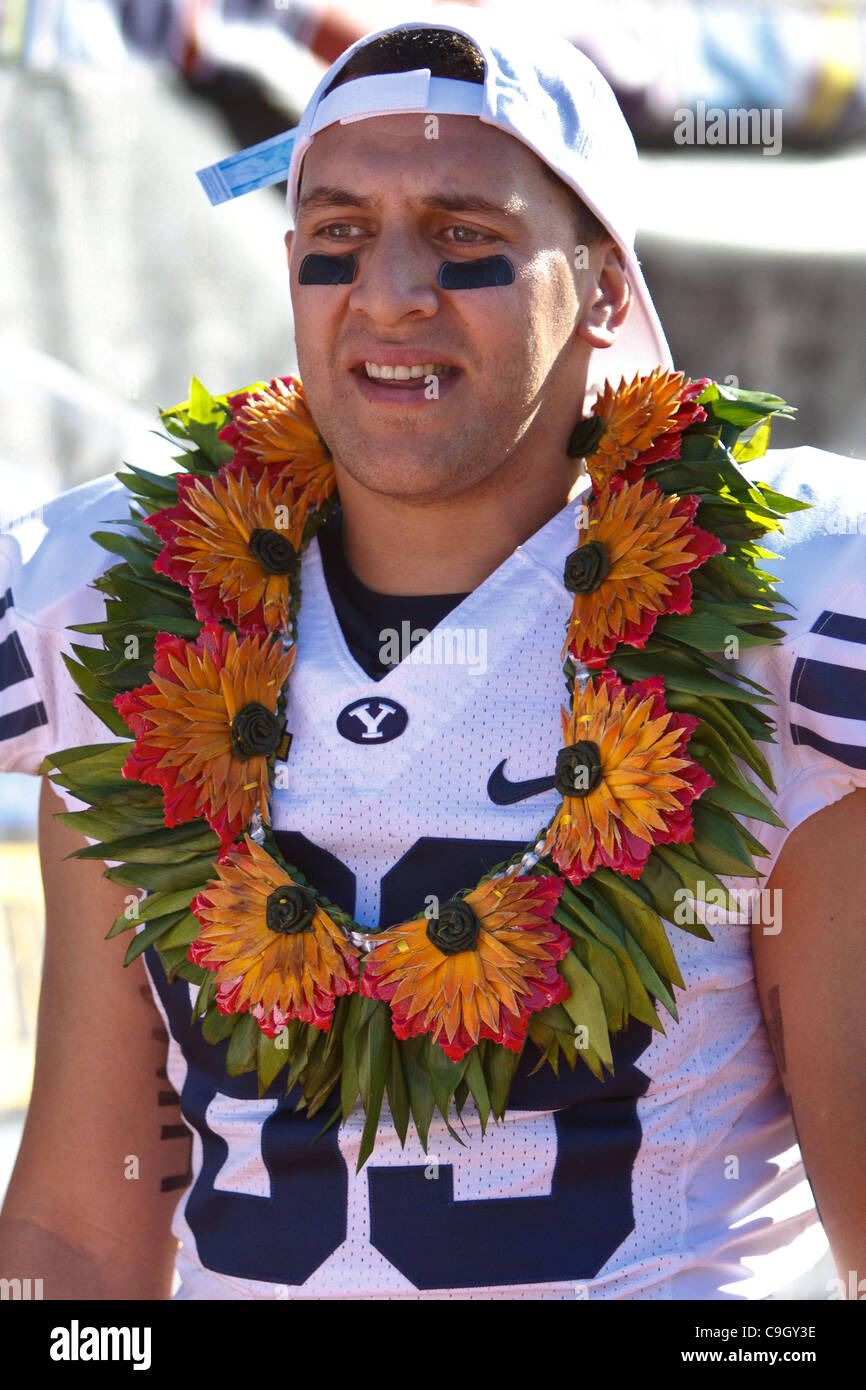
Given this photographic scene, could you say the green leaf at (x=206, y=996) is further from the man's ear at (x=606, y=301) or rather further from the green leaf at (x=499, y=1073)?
the man's ear at (x=606, y=301)

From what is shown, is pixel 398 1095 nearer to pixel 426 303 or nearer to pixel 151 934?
pixel 151 934

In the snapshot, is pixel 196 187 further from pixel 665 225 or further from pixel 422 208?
pixel 422 208

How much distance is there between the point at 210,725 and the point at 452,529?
373mm

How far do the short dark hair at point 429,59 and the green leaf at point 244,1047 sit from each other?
3.24ft

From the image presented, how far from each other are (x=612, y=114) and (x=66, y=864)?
44.9 inches

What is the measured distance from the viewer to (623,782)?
1635mm

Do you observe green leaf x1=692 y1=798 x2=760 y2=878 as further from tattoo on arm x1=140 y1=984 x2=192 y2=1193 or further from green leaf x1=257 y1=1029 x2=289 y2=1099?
tattoo on arm x1=140 y1=984 x2=192 y2=1193

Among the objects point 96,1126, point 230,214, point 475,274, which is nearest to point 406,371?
point 475,274

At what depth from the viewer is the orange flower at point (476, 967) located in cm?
158

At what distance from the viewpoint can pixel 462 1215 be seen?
1621mm

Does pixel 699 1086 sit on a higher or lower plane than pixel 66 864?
lower

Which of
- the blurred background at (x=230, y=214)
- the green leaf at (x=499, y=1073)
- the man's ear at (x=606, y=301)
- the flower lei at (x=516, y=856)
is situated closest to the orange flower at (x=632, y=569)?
the flower lei at (x=516, y=856)

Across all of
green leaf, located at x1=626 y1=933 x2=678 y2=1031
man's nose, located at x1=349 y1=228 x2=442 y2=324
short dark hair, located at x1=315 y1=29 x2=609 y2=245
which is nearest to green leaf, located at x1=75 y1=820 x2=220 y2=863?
green leaf, located at x1=626 y1=933 x2=678 y2=1031
